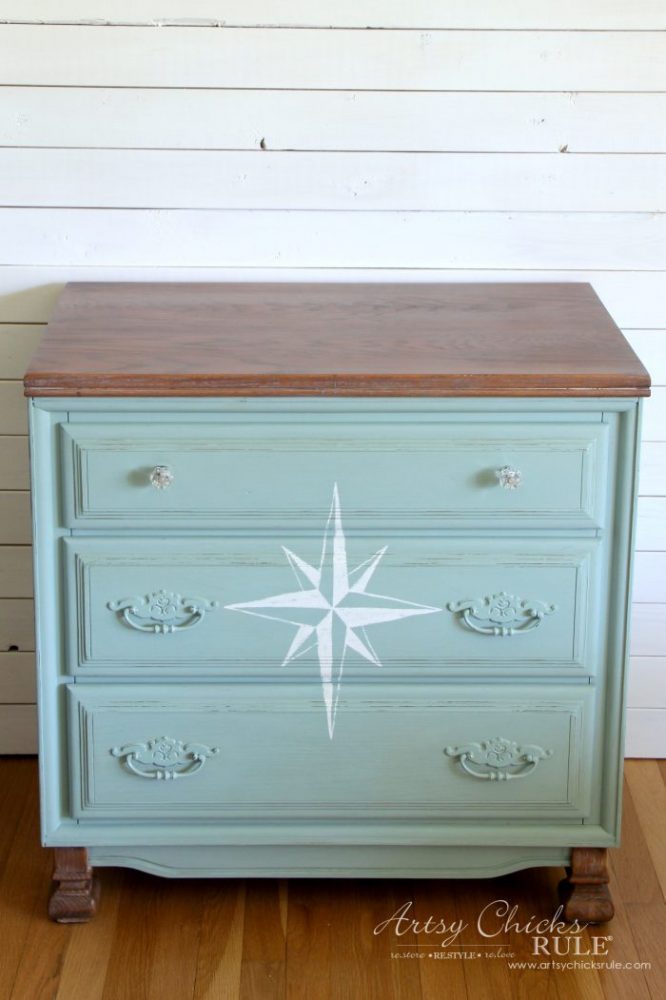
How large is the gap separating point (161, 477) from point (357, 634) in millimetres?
341

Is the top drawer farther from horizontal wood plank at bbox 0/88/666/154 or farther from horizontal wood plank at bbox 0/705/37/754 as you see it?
horizontal wood plank at bbox 0/705/37/754

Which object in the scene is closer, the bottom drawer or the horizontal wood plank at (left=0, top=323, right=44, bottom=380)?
the bottom drawer

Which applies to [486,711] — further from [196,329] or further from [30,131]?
[30,131]

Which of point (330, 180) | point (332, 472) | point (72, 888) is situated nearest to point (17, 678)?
point (72, 888)

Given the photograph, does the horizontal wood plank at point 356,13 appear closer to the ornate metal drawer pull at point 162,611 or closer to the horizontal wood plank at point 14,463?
the horizontal wood plank at point 14,463

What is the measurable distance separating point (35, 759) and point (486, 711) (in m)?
0.90

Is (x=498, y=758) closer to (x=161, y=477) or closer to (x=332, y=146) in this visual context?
(x=161, y=477)

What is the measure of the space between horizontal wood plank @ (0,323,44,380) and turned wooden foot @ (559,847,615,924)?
3.66 feet

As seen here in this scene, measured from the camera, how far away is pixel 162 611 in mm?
1835

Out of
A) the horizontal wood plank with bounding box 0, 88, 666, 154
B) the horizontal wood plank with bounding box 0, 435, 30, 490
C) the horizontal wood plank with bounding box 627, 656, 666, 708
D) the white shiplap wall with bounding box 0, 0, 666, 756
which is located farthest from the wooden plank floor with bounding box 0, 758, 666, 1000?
the horizontal wood plank with bounding box 0, 88, 666, 154

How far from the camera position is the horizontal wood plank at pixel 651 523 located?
2.27 meters

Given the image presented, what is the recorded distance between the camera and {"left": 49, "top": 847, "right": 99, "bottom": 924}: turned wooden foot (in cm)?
196

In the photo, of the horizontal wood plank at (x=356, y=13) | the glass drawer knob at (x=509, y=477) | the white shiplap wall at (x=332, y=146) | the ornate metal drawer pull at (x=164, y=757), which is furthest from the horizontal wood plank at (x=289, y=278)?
the ornate metal drawer pull at (x=164, y=757)

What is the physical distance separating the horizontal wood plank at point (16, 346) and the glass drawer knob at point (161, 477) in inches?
20.0
